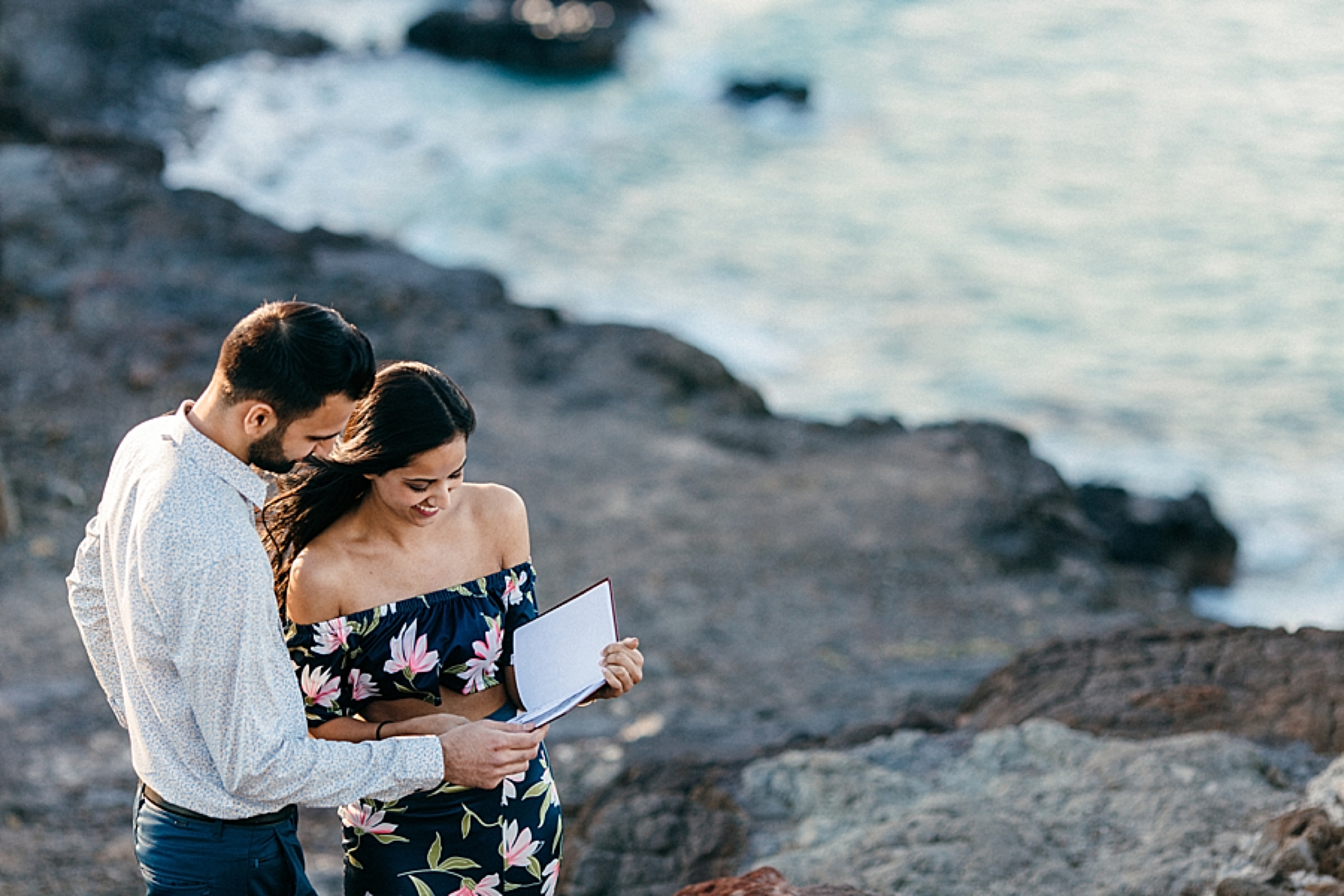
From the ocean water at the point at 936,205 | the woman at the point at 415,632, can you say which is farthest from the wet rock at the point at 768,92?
the woman at the point at 415,632

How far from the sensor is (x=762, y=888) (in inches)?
117

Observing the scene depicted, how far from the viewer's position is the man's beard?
2.11 m

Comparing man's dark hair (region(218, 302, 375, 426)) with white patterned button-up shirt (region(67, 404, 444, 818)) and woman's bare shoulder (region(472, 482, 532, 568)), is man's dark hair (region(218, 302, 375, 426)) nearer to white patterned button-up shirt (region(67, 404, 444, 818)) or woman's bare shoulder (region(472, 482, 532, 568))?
white patterned button-up shirt (region(67, 404, 444, 818))

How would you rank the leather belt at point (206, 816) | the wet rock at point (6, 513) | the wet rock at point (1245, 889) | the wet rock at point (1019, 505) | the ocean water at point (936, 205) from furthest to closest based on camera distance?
the ocean water at point (936, 205) → the wet rock at point (1019, 505) → the wet rock at point (6, 513) → the wet rock at point (1245, 889) → the leather belt at point (206, 816)

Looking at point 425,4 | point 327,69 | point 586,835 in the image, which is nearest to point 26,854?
point 586,835

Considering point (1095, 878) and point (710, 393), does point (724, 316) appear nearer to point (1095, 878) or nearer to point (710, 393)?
point (710, 393)

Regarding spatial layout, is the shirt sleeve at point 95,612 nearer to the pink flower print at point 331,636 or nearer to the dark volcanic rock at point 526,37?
the pink flower print at point 331,636

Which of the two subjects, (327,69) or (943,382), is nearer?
(943,382)

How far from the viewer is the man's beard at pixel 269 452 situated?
6.91 ft

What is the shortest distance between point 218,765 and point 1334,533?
13.9 m

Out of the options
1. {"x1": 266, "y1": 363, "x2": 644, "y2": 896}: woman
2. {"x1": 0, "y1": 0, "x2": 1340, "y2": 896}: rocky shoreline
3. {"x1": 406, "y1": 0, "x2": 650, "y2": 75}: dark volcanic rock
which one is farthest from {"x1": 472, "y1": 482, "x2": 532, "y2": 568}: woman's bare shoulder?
{"x1": 406, "y1": 0, "x2": 650, "y2": 75}: dark volcanic rock

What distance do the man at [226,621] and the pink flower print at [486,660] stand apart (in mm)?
321

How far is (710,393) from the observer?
1102 centimetres

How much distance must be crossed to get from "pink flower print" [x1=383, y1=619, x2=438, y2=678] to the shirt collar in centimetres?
52
